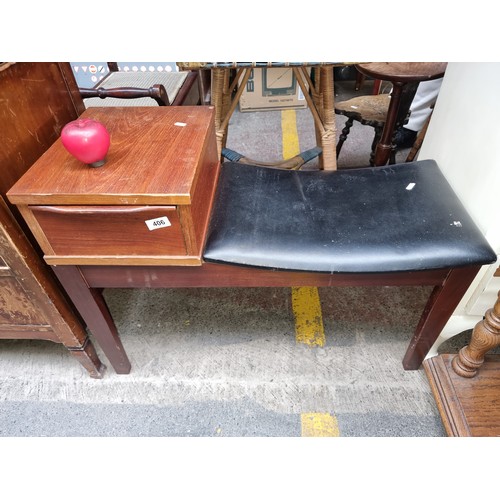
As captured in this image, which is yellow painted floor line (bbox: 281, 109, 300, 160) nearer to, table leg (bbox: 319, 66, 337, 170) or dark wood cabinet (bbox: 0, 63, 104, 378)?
table leg (bbox: 319, 66, 337, 170)

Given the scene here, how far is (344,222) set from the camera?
1.02 m

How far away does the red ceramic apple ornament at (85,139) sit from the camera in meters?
0.79

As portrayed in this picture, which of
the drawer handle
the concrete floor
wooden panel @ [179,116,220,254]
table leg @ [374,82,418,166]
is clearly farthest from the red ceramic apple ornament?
table leg @ [374,82,418,166]

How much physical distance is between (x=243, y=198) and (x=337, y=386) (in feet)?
2.33

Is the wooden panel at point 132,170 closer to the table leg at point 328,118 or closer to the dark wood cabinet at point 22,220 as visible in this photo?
the dark wood cabinet at point 22,220

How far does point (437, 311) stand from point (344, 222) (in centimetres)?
39

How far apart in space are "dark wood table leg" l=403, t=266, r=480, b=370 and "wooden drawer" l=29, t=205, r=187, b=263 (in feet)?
2.37

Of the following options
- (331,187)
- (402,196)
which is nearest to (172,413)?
(331,187)

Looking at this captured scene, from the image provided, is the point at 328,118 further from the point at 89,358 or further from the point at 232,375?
the point at 89,358

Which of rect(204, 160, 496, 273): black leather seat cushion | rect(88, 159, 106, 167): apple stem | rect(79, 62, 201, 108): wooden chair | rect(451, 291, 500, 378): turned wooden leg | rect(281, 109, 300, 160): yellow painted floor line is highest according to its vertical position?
rect(88, 159, 106, 167): apple stem

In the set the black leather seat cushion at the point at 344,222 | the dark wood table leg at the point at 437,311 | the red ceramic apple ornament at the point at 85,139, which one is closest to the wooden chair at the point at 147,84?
the black leather seat cushion at the point at 344,222

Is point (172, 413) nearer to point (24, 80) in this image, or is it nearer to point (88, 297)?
point (88, 297)

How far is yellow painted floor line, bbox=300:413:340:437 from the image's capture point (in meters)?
1.14

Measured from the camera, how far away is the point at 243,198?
1.11 m
